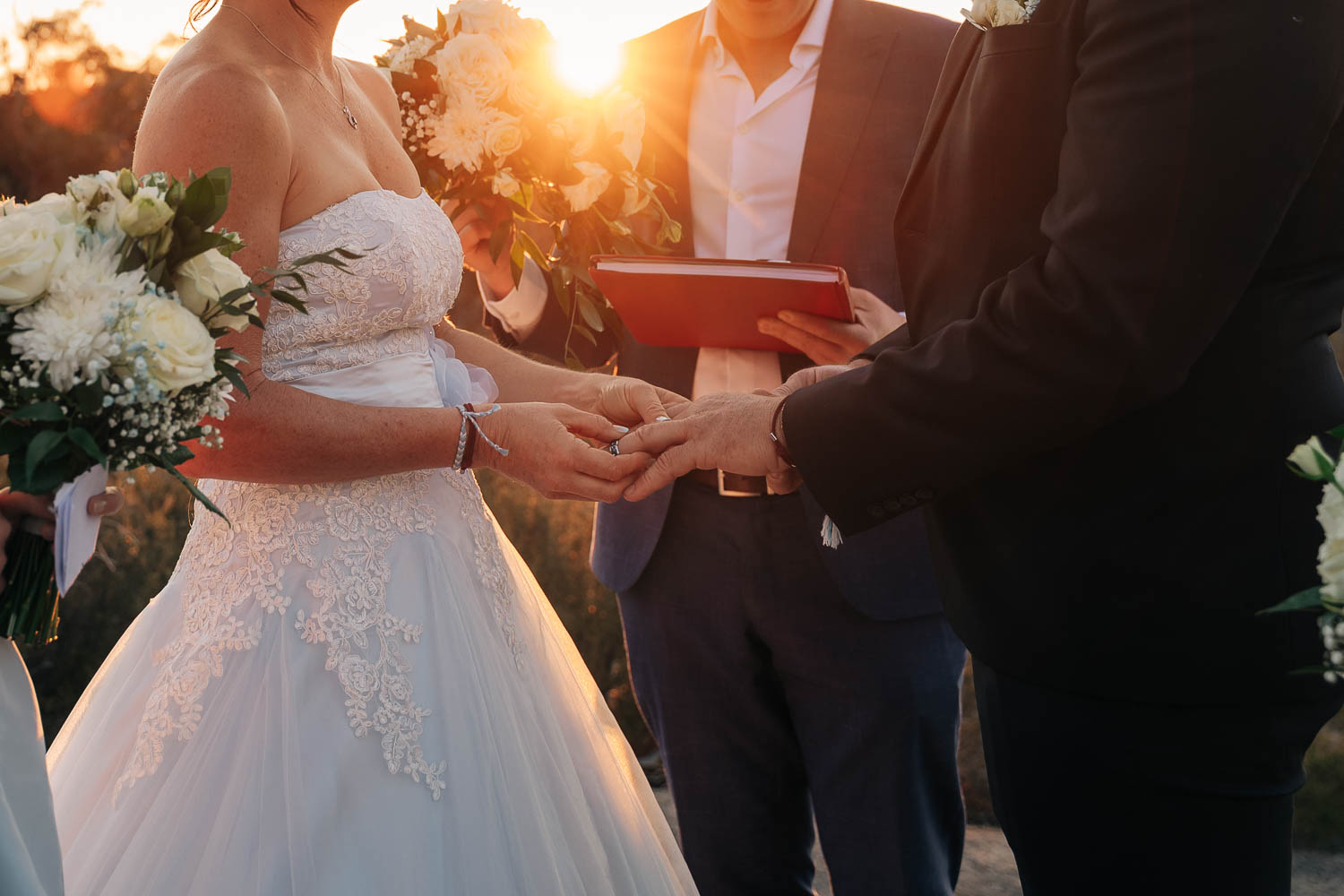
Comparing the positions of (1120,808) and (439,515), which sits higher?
(439,515)

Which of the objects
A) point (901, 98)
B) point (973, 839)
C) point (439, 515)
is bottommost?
point (973, 839)

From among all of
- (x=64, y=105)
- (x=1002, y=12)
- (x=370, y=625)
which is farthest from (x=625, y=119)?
(x=64, y=105)

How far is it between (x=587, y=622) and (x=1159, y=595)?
417 cm

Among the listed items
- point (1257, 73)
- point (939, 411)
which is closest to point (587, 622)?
A: point (939, 411)

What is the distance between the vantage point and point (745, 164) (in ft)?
9.71

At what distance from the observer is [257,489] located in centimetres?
209

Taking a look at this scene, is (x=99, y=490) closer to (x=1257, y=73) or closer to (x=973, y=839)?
(x=1257, y=73)

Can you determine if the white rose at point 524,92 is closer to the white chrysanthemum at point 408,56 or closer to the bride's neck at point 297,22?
the white chrysanthemum at point 408,56

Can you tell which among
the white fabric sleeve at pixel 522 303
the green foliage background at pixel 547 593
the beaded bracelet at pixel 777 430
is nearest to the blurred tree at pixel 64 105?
the green foliage background at pixel 547 593

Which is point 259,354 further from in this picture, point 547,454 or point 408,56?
point 408,56

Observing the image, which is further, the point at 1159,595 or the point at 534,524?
the point at 534,524

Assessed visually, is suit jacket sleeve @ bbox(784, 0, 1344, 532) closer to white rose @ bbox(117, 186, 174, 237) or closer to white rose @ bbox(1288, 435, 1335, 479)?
white rose @ bbox(1288, 435, 1335, 479)

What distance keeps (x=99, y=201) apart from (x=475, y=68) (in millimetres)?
1199

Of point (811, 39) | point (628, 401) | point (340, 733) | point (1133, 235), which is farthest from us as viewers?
point (811, 39)
